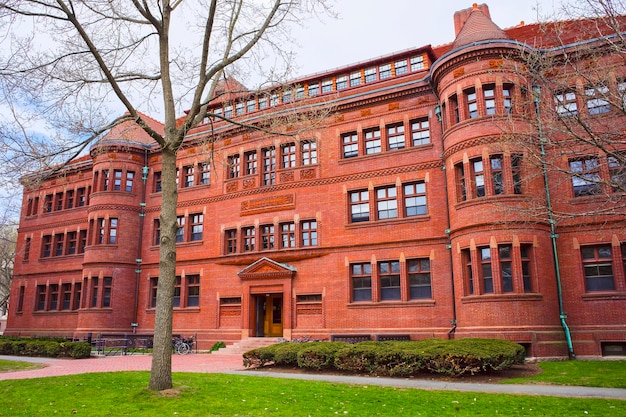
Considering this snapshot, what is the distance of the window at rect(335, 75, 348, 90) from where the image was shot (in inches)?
1050

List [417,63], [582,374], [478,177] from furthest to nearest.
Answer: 1. [417,63]
2. [478,177]
3. [582,374]

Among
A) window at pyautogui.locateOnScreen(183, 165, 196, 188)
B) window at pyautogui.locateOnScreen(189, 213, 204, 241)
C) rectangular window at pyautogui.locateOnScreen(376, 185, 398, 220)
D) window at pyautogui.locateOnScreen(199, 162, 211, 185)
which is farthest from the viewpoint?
window at pyautogui.locateOnScreen(183, 165, 196, 188)

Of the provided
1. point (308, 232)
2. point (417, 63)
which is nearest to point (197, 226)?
point (308, 232)

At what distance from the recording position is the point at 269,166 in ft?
87.4

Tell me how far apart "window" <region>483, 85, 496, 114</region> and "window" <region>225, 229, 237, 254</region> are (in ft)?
47.8

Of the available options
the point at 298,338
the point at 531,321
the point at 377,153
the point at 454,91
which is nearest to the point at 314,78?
the point at 377,153

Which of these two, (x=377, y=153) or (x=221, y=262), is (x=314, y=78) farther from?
(x=221, y=262)

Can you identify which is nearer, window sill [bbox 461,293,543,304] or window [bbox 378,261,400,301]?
window sill [bbox 461,293,543,304]

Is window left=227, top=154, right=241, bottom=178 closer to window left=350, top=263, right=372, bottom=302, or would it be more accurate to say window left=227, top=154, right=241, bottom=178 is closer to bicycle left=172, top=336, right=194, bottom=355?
window left=350, top=263, right=372, bottom=302

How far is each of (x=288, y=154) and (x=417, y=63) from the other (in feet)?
27.1

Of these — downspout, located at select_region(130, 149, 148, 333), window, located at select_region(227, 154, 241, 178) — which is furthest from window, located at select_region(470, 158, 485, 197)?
downspout, located at select_region(130, 149, 148, 333)

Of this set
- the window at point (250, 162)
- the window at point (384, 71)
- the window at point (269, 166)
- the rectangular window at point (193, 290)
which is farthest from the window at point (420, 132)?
the rectangular window at point (193, 290)

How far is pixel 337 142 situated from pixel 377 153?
7.52 feet

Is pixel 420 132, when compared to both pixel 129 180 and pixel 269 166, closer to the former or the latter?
pixel 269 166
